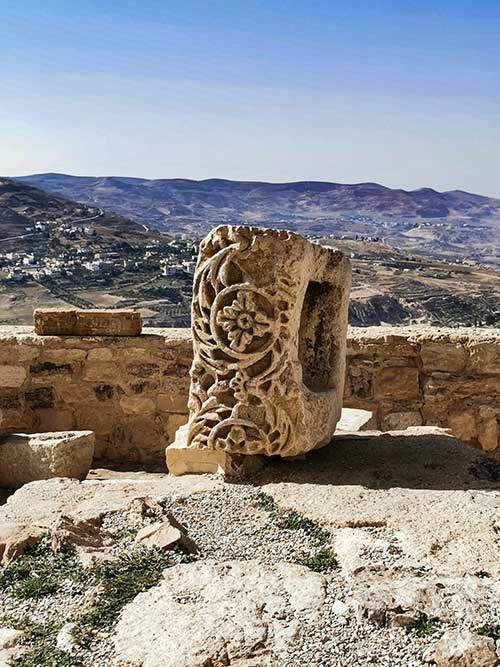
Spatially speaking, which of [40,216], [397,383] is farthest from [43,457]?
[40,216]

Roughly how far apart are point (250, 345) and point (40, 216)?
30441 millimetres

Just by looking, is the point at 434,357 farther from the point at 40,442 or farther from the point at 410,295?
the point at 410,295

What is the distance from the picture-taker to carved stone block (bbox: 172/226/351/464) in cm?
392

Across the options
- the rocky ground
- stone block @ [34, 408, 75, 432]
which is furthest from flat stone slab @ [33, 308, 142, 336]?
the rocky ground

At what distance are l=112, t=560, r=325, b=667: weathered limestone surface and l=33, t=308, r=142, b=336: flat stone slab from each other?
3.55 metres

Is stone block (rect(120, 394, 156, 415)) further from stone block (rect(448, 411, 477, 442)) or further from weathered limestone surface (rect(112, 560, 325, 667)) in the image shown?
weathered limestone surface (rect(112, 560, 325, 667))

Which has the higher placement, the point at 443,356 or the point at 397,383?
the point at 443,356

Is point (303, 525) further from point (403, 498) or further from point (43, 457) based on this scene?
point (43, 457)

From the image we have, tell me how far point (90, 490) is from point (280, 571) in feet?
4.90

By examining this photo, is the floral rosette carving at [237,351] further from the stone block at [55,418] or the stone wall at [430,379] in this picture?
the stone block at [55,418]

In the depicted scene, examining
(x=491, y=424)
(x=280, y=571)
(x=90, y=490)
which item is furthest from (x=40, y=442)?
(x=491, y=424)

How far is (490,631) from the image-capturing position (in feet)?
7.69

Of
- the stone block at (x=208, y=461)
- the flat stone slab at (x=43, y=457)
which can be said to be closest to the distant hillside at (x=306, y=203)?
the flat stone slab at (x=43, y=457)

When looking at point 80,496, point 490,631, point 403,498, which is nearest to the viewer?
point 490,631
